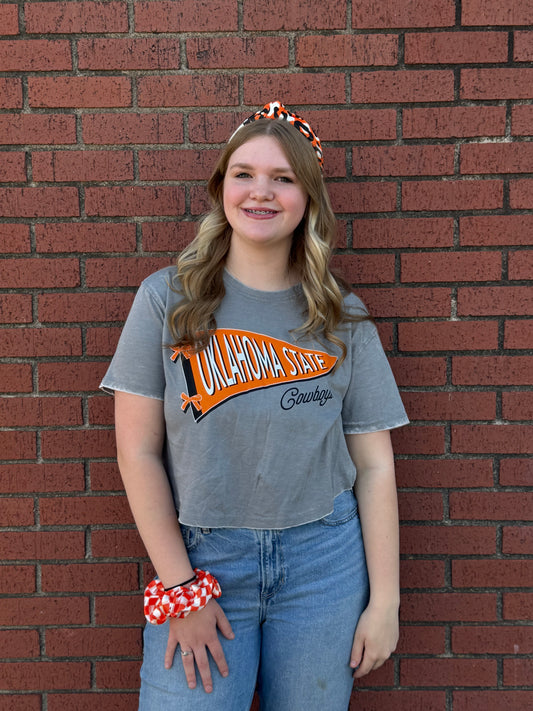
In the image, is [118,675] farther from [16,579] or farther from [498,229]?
[498,229]

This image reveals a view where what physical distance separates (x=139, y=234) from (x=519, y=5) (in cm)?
153

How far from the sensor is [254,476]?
1.67 meters

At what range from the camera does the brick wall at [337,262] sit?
2.10 meters

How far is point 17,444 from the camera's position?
219cm

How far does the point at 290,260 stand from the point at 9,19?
1274mm

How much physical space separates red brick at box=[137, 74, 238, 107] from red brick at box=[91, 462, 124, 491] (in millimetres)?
1281

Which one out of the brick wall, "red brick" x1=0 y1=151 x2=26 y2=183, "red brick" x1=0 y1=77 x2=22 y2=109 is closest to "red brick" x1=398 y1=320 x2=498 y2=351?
the brick wall

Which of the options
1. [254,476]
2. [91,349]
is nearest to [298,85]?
[91,349]

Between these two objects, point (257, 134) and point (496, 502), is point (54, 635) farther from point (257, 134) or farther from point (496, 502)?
point (257, 134)

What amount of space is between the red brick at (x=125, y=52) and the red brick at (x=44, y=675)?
215 cm

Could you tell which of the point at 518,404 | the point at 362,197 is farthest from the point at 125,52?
the point at 518,404

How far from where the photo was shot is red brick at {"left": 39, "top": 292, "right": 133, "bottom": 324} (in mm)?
2164

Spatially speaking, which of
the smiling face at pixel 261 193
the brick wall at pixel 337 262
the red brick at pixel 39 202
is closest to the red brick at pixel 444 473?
the brick wall at pixel 337 262

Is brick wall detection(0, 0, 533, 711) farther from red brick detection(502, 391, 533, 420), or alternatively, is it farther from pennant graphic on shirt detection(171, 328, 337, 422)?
pennant graphic on shirt detection(171, 328, 337, 422)
